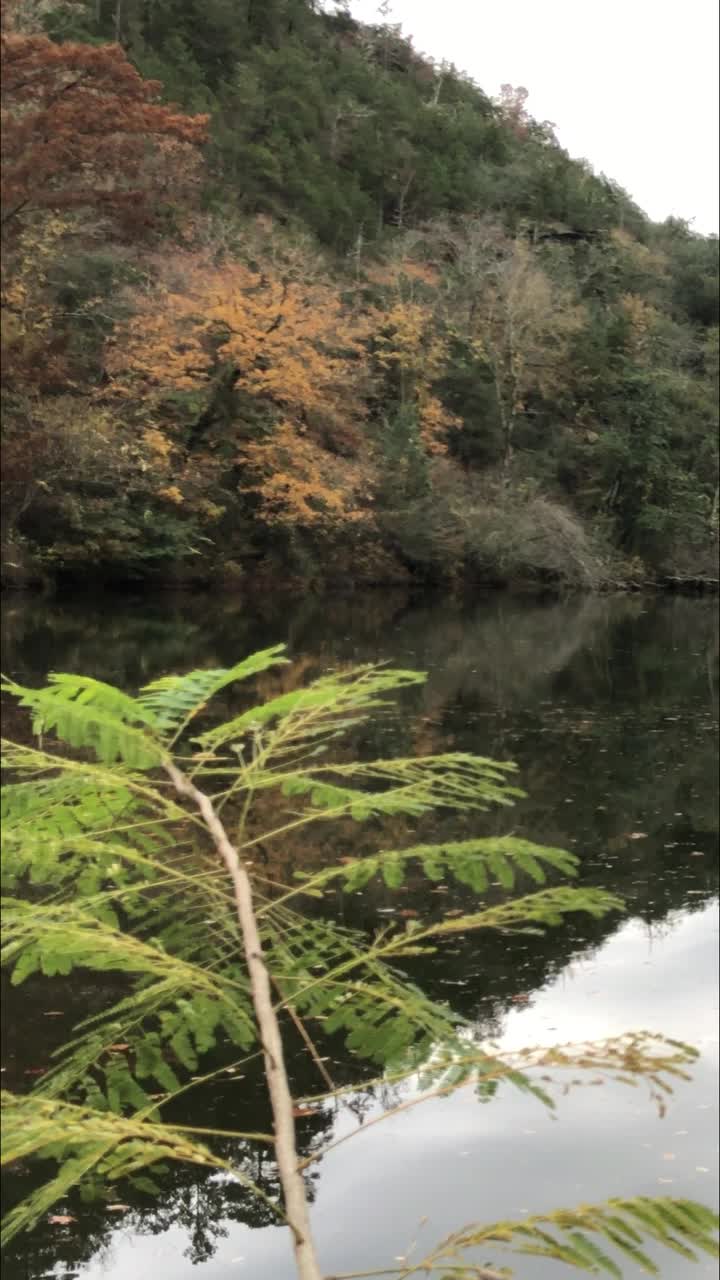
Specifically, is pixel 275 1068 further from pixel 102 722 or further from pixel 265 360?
pixel 265 360

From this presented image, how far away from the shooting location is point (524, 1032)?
602 centimetres

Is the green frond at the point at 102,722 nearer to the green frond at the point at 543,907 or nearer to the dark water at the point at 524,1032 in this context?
the green frond at the point at 543,907

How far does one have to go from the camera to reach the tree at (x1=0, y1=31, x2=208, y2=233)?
17.3 m

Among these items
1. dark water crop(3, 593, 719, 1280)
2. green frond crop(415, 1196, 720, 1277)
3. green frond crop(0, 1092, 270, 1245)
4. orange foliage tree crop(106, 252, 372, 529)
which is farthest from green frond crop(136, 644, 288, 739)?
orange foliage tree crop(106, 252, 372, 529)

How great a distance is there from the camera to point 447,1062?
128cm

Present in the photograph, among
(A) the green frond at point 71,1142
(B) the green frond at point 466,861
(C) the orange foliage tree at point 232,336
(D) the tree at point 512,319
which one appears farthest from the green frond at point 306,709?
(D) the tree at point 512,319

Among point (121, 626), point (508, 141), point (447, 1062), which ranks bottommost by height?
point (121, 626)

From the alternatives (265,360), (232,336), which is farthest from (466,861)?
(265,360)

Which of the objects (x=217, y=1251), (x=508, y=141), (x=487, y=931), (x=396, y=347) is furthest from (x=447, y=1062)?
(x=508, y=141)

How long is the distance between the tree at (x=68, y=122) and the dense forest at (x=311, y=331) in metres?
0.05

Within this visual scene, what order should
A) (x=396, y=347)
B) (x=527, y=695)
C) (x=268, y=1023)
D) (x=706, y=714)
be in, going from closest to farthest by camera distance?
(x=268, y=1023) < (x=706, y=714) < (x=527, y=695) < (x=396, y=347)

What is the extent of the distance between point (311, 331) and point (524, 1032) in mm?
24470

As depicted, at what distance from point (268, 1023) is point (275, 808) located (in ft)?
29.0

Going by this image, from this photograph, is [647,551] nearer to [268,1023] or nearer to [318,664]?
[318,664]
